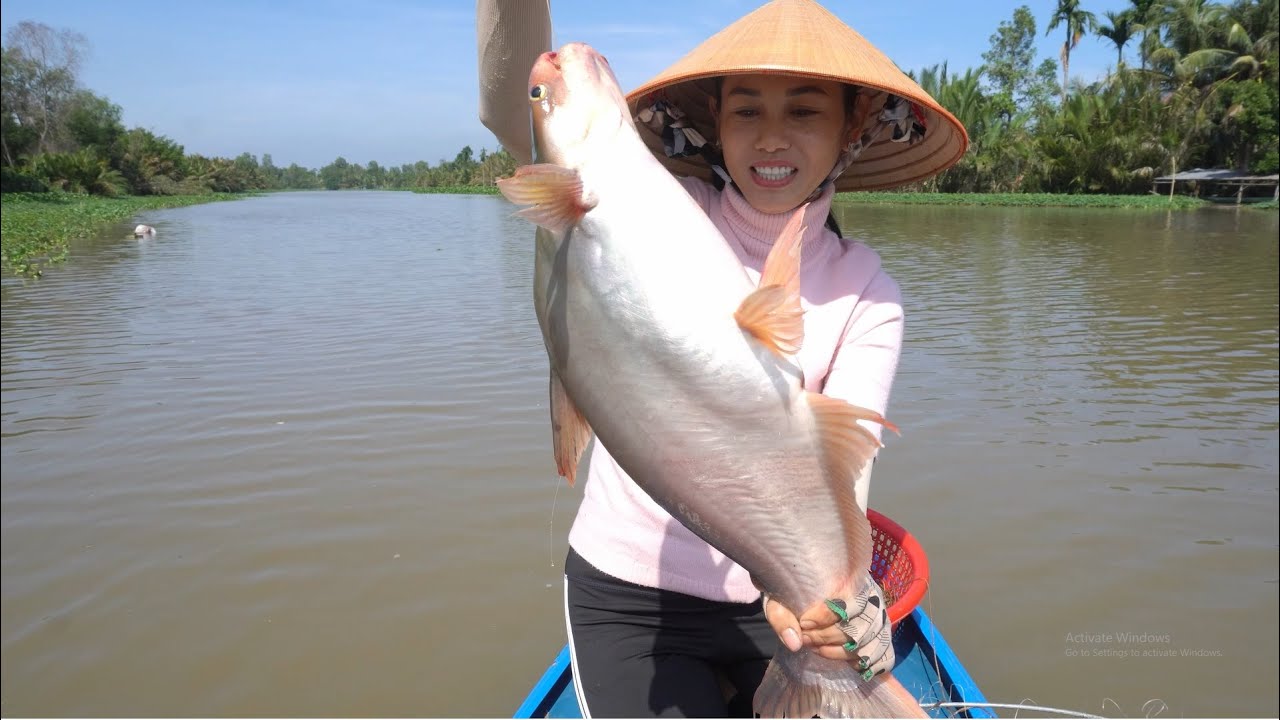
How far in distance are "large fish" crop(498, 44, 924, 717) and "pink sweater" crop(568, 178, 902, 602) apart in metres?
0.59

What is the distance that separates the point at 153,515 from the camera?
4.96 m

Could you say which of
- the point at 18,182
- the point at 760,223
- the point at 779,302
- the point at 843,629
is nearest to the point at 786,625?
the point at 843,629

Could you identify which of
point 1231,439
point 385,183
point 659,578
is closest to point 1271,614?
point 1231,439

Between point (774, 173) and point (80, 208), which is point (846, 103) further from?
point (80, 208)

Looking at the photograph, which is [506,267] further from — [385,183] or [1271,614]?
[385,183]

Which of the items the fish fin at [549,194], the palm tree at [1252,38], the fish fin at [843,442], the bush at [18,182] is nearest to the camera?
the fish fin at [549,194]

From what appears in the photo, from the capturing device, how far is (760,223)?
2.09 meters

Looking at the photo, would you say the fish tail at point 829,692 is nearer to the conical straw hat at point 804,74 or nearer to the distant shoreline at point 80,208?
the conical straw hat at point 804,74

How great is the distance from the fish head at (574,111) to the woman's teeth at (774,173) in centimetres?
72

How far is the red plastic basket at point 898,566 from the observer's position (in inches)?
92.5

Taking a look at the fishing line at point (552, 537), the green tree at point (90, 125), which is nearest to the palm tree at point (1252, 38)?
the fishing line at point (552, 537)

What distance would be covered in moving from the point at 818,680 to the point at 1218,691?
2872 millimetres

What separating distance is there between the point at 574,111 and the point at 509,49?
530 millimetres

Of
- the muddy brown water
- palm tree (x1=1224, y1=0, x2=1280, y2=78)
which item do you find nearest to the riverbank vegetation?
palm tree (x1=1224, y1=0, x2=1280, y2=78)
